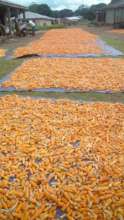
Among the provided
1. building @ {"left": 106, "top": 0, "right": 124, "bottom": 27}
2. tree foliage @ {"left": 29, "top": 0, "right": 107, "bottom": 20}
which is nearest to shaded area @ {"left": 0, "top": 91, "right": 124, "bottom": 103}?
building @ {"left": 106, "top": 0, "right": 124, "bottom": 27}

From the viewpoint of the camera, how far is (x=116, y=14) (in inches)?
1854

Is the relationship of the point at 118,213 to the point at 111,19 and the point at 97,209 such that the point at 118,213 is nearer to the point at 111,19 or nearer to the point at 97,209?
the point at 97,209

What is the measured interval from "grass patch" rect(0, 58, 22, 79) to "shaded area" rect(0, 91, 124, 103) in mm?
2247

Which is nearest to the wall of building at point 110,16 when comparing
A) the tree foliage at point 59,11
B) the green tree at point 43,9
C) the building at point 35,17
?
the building at point 35,17

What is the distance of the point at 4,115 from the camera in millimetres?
5934

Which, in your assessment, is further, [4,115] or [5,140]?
[4,115]

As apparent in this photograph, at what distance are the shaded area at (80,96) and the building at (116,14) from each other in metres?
36.2

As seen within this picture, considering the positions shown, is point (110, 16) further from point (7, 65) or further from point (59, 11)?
point (59, 11)

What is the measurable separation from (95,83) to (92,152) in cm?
432

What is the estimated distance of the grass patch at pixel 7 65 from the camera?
1027cm

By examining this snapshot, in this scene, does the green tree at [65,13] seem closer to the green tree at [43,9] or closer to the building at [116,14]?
the green tree at [43,9]

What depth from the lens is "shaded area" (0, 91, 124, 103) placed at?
7.30 metres

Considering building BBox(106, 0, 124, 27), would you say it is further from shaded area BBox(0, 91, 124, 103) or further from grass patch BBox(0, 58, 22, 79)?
shaded area BBox(0, 91, 124, 103)

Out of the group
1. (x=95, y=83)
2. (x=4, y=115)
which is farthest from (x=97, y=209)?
(x=95, y=83)
